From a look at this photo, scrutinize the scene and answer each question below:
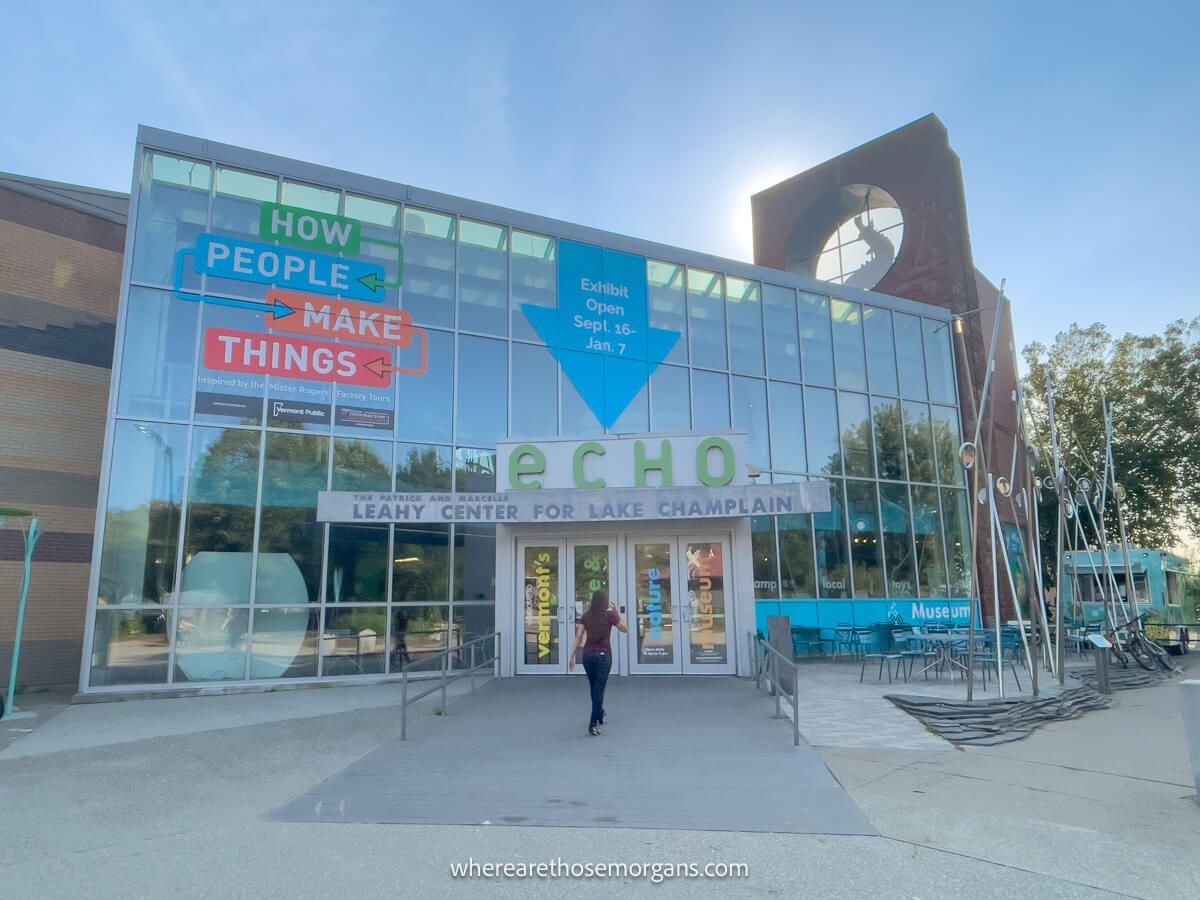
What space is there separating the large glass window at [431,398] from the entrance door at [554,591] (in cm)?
302

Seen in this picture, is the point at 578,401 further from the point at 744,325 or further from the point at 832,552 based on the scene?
the point at 832,552

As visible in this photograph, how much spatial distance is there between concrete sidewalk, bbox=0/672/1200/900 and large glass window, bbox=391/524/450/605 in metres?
5.07

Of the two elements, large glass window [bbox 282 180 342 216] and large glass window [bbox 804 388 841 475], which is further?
large glass window [bbox 804 388 841 475]

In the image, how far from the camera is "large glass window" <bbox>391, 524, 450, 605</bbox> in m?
14.3

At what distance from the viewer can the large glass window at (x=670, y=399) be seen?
17.5 meters

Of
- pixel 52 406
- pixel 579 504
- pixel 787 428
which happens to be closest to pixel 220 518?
pixel 52 406

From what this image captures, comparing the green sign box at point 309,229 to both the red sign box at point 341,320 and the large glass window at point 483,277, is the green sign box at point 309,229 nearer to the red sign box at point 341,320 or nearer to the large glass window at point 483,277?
the red sign box at point 341,320

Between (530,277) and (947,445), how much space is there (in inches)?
503

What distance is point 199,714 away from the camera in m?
10.8

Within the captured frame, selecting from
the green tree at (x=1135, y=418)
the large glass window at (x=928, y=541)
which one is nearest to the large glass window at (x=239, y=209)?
the large glass window at (x=928, y=541)

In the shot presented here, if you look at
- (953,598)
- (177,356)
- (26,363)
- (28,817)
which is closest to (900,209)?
(953,598)

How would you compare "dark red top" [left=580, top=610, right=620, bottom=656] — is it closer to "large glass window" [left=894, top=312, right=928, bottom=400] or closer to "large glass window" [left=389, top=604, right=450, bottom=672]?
"large glass window" [left=389, top=604, right=450, bottom=672]

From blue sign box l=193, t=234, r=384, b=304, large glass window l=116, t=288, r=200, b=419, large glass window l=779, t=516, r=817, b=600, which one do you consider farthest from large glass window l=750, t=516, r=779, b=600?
large glass window l=116, t=288, r=200, b=419

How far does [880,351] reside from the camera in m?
21.4
